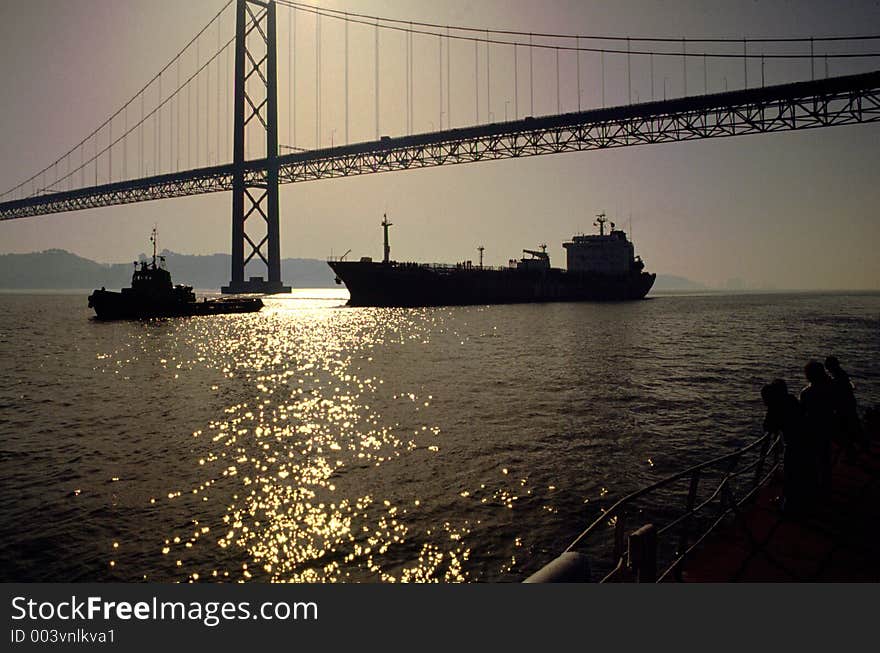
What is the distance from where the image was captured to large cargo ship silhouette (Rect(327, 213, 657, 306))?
6638cm

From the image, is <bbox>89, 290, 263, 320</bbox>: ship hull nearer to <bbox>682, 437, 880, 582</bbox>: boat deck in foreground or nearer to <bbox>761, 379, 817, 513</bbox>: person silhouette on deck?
<bbox>682, 437, 880, 582</bbox>: boat deck in foreground

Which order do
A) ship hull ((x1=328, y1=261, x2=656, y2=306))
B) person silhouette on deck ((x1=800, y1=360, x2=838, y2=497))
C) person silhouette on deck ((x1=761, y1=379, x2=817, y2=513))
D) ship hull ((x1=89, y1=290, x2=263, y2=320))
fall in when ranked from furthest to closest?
ship hull ((x1=328, y1=261, x2=656, y2=306)) < ship hull ((x1=89, y1=290, x2=263, y2=320)) < person silhouette on deck ((x1=800, y1=360, x2=838, y2=497)) < person silhouette on deck ((x1=761, y1=379, x2=817, y2=513))

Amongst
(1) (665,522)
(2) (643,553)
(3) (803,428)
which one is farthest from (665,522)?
(2) (643,553)

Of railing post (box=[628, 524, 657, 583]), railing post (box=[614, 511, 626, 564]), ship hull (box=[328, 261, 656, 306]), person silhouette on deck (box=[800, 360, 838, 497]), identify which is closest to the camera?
railing post (box=[628, 524, 657, 583])

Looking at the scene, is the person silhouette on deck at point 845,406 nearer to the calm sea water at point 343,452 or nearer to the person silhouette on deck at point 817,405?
the person silhouette on deck at point 817,405

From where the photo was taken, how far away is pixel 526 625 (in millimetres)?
3609

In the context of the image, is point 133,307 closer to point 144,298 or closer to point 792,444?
point 144,298

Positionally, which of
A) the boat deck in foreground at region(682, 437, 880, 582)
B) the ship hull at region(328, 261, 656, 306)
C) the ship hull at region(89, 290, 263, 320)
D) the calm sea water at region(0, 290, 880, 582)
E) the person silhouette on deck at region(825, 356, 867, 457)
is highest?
the ship hull at region(328, 261, 656, 306)

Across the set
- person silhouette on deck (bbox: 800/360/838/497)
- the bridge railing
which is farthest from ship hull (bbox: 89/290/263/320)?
person silhouette on deck (bbox: 800/360/838/497)

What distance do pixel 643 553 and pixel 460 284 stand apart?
66714mm

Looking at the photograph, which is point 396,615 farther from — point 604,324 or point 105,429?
point 604,324

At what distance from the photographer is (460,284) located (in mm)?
70312

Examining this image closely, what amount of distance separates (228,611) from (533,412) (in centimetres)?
1152

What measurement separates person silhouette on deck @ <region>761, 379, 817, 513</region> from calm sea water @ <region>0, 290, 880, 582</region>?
2.73 meters
